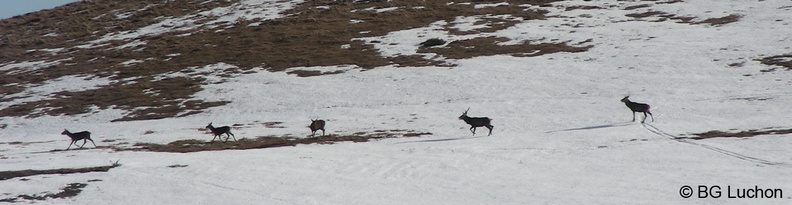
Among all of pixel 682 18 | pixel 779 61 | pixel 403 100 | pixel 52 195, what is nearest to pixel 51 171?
pixel 52 195

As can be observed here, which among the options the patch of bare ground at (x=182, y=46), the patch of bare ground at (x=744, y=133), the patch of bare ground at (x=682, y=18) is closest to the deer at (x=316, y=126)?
the patch of bare ground at (x=182, y=46)

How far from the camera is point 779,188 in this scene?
1841 centimetres

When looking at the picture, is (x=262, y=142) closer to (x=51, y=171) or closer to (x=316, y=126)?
(x=316, y=126)

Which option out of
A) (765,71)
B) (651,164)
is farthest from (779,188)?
(765,71)

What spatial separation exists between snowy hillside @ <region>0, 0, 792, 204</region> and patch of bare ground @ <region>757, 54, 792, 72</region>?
0.52 feet

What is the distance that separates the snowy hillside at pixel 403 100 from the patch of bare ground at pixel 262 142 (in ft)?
1.13

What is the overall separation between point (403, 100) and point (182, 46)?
98.1 feet

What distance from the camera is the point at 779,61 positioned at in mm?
45375

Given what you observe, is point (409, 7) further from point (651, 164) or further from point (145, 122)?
point (651, 164)

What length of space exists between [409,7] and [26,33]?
117 feet

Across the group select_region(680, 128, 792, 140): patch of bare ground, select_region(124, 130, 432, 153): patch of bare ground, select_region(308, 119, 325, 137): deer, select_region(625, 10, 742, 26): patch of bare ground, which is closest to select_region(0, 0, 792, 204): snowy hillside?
select_region(680, 128, 792, 140): patch of bare ground

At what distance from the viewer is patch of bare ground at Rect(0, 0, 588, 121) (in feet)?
166

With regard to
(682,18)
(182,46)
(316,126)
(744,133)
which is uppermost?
(182,46)

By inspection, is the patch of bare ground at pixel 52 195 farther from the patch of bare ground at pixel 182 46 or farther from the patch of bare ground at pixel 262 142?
the patch of bare ground at pixel 182 46
